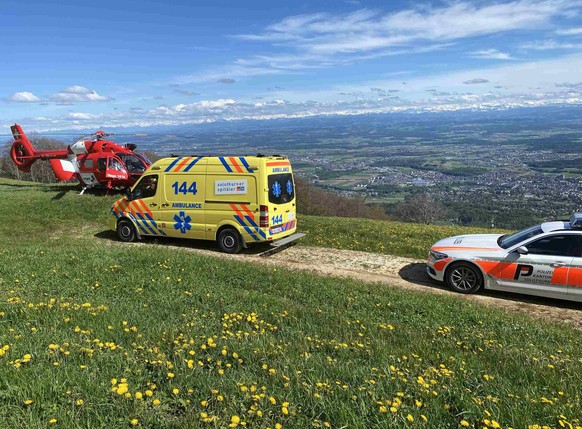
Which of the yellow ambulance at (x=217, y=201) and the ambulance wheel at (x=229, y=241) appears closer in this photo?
the yellow ambulance at (x=217, y=201)

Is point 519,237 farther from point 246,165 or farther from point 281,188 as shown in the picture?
point 246,165

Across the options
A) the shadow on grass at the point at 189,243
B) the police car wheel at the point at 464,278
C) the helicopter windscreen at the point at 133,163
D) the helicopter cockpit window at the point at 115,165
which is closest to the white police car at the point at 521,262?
the police car wheel at the point at 464,278

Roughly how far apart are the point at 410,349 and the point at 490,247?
16.2ft

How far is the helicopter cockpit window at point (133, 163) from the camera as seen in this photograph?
20.6 metres

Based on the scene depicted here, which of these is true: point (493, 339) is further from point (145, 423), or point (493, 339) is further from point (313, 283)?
A: point (145, 423)

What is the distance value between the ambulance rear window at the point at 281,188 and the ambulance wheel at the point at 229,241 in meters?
1.68

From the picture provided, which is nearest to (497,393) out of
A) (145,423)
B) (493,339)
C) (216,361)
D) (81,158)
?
(493,339)

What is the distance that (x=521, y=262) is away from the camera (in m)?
8.71

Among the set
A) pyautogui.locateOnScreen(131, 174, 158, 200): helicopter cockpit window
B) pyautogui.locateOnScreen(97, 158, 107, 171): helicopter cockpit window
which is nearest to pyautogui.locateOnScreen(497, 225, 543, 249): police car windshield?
pyautogui.locateOnScreen(131, 174, 158, 200): helicopter cockpit window

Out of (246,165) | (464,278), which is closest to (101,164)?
(246,165)

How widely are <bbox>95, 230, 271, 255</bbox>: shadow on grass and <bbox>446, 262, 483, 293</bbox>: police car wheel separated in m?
5.92

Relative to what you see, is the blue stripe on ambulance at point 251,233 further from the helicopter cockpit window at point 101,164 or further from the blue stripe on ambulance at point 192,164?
the helicopter cockpit window at point 101,164

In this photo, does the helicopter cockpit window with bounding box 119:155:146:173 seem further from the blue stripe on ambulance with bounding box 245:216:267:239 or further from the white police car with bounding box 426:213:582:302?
the white police car with bounding box 426:213:582:302

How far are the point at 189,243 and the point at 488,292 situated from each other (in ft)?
30.8
